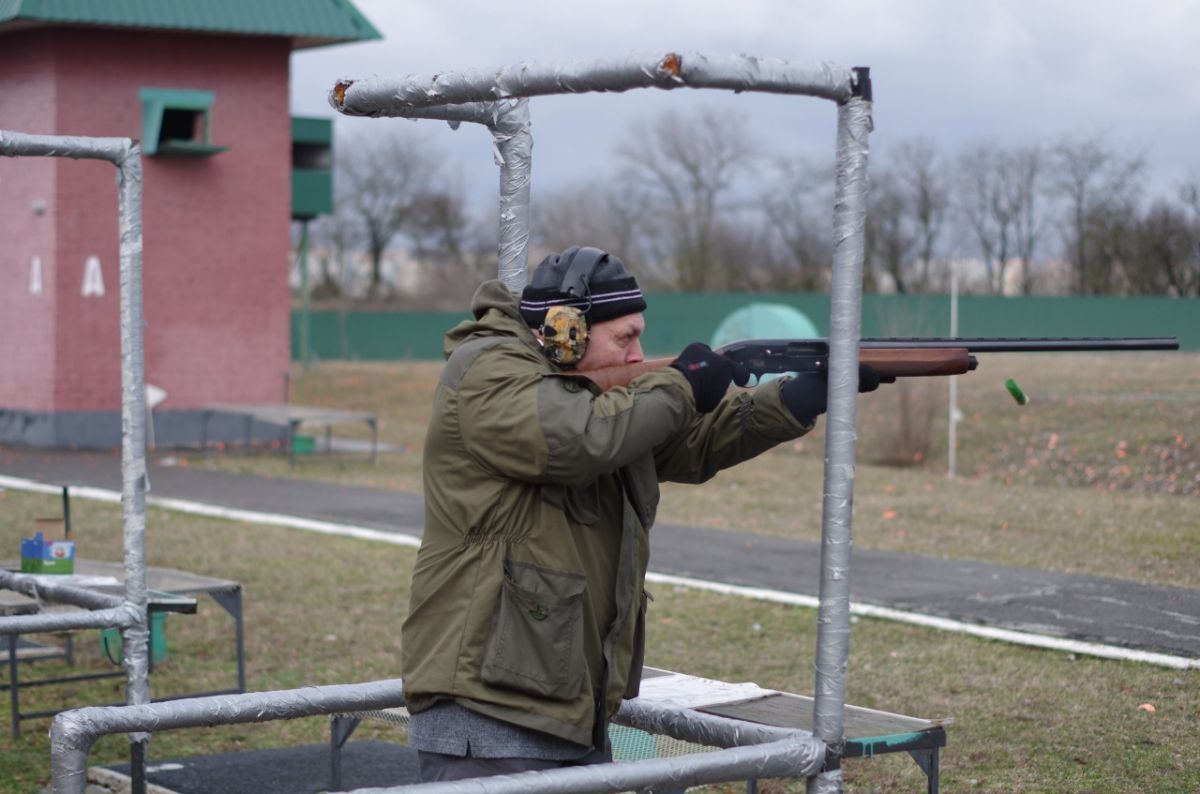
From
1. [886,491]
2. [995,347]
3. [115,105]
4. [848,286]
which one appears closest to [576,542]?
[848,286]

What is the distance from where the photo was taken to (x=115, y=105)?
1995 cm

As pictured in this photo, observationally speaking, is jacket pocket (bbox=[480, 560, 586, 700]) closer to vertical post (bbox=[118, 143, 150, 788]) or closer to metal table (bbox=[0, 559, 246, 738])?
vertical post (bbox=[118, 143, 150, 788])

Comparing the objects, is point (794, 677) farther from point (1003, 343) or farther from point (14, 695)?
point (1003, 343)

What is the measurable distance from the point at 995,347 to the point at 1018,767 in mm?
2816

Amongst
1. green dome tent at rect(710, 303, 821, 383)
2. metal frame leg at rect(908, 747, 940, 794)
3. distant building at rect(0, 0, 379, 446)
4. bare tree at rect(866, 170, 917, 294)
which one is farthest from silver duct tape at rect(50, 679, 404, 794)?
bare tree at rect(866, 170, 917, 294)

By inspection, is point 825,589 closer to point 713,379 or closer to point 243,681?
point 713,379

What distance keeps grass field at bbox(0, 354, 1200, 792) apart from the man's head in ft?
10.1

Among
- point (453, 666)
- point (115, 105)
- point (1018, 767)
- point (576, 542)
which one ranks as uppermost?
point (115, 105)

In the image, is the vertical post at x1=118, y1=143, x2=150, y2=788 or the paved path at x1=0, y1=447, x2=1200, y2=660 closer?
the vertical post at x1=118, y1=143, x2=150, y2=788

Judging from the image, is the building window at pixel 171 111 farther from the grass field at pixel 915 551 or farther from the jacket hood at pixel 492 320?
the jacket hood at pixel 492 320

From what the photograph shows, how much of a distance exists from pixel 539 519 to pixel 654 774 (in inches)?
23.1

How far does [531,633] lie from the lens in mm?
3180

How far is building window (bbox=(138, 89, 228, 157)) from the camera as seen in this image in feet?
65.3

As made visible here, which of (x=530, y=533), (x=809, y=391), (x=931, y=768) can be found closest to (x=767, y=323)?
(x=931, y=768)
